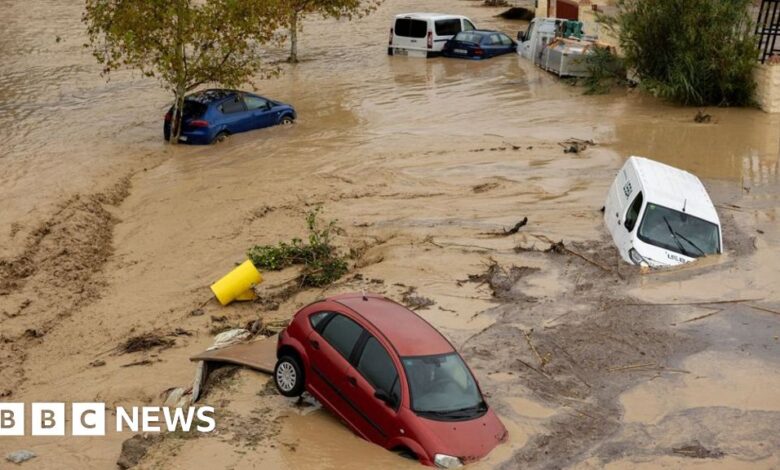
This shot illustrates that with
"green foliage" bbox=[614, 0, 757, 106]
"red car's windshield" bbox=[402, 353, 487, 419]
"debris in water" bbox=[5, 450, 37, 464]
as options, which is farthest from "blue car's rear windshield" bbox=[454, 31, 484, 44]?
"debris in water" bbox=[5, 450, 37, 464]

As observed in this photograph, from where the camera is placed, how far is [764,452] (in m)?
10.7

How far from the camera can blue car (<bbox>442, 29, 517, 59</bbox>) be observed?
34750mm

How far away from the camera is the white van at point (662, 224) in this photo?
15.7 metres

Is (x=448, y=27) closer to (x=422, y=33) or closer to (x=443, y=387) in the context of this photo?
(x=422, y=33)

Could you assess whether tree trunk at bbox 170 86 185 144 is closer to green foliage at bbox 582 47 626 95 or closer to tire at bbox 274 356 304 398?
green foliage at bbox 582 47 626 95

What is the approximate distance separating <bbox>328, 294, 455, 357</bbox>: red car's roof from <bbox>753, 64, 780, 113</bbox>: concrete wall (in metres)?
17.9

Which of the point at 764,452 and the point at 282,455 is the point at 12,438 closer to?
the point at 282,455

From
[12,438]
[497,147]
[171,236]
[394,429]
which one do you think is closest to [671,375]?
[394,429]

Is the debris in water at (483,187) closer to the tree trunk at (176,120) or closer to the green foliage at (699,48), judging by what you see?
the tree trunk at (176,120)

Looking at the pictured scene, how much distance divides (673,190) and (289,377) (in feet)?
26.3

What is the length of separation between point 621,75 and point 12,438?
22424 millimetres

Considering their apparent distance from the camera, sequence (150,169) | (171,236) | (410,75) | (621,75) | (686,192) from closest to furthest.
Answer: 1. (686,192)
2. (171,236)
3. (150,169)
4. (621,75)
5. (410,75)

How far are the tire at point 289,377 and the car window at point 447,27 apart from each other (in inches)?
998

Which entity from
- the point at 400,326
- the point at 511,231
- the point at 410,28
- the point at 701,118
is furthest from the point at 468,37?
the point at 400,326
